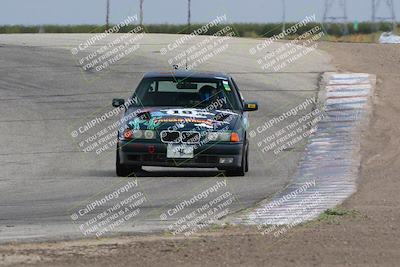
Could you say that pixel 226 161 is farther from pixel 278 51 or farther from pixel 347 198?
pixel 278 51

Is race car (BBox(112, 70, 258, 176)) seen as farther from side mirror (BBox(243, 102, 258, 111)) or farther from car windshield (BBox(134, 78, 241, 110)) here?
side mirror (BBox(243, 102, 258, 111))

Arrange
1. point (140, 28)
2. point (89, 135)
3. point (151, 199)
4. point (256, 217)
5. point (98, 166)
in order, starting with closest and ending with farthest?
1. point (256, 217)
2. point (151, 199)
3. point (98, 166)
4. point (89, 135)
5. point (140, 28)

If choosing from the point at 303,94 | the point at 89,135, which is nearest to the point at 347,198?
the point at 89,135

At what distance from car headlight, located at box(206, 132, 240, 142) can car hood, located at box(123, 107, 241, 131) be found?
0.07 metres

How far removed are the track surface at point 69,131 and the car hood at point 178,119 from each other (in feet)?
2.32

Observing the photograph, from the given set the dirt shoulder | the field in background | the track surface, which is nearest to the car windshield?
the track surface

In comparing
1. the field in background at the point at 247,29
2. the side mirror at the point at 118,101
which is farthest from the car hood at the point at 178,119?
the field in background at the point at 247,29

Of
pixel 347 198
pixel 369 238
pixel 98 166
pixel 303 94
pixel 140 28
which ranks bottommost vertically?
pixel 140 28

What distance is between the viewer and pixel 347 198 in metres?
12.9

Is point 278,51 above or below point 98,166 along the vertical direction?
below

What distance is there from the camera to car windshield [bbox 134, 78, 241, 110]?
16094 mm

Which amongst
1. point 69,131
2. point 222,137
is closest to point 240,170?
point 222,137

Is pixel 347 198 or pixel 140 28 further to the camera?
→ pixel 140 28

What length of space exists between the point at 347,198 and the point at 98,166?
233 inches
